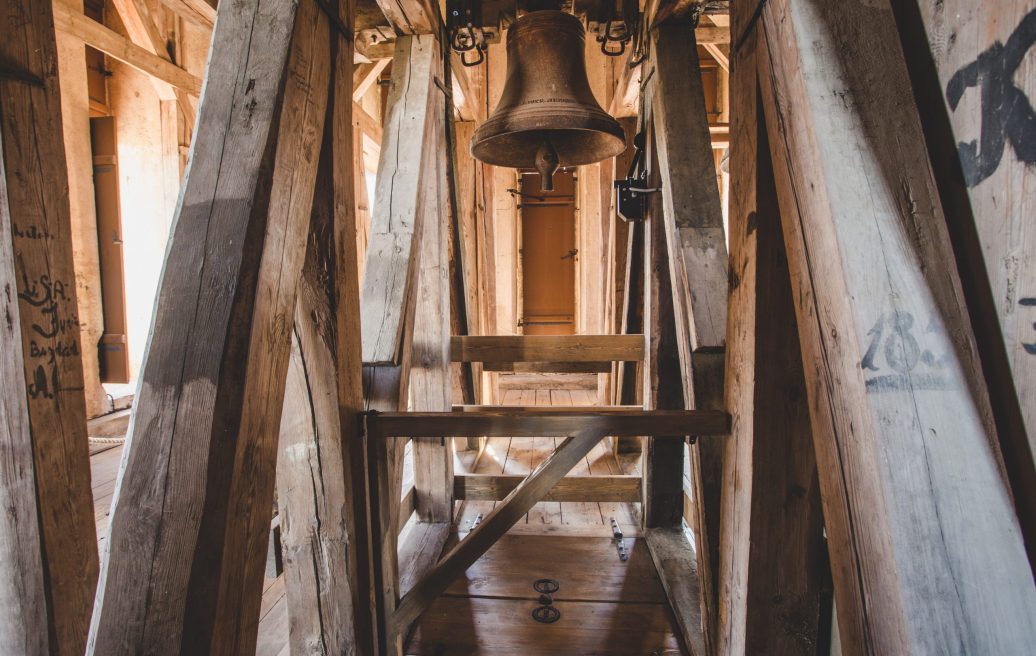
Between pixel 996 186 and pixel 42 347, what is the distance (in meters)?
1.96

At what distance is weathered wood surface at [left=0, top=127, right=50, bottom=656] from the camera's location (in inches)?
48.3

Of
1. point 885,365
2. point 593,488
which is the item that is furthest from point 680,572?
point 885,365

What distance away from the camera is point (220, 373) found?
87cm

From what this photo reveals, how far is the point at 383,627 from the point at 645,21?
8.93 ft

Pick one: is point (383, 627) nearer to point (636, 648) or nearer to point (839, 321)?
point (636, 648)

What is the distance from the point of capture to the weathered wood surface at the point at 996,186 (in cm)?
71

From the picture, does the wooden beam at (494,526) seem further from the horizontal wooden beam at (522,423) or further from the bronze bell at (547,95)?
the bronze bell at (547,95)

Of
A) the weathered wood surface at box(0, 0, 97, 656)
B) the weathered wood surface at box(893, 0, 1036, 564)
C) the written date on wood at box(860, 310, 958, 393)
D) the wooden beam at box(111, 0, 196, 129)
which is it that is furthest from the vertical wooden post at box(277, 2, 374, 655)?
the wooden beam at box(111, 0, 196, 129)

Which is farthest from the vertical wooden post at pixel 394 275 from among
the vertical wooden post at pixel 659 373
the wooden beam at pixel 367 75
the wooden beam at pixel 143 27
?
the wooden beam at pixel 143 27

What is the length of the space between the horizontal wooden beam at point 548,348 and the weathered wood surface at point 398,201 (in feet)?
3.78

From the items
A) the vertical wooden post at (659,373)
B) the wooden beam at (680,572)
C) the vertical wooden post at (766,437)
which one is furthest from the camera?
the vertical wooden post at (659,373)

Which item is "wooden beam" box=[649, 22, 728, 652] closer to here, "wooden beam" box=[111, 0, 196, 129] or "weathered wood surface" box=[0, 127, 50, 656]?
"weathered wood surface" box=[0, 127, 50, 656]

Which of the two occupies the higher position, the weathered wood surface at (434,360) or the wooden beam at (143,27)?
the wooden beam at (143,27)

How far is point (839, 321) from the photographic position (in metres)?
0.76
